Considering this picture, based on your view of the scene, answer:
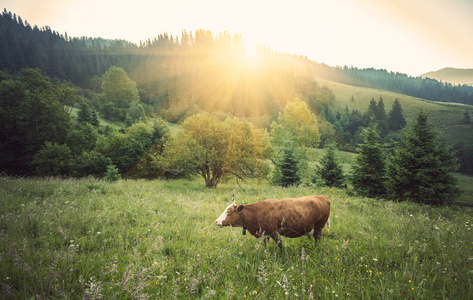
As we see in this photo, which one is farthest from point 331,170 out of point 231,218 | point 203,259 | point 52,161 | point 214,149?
point 52,161

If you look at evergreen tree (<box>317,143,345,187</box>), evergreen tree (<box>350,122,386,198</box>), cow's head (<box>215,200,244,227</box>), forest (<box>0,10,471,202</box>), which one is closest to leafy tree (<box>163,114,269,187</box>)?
forest (<box>0,10,471,202</box>)

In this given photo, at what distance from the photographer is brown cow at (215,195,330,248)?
5.47 metres

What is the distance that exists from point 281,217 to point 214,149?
17186mm

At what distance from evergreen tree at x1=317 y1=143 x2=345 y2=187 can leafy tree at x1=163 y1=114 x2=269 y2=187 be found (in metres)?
7.74

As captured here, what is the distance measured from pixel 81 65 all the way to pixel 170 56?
65.9 m

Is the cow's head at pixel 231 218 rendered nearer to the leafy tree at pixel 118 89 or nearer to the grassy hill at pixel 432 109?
the leafy tree at pixel 118 89

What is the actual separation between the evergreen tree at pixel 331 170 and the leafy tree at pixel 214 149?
7741mm

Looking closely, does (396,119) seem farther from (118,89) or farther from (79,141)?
(118,89)

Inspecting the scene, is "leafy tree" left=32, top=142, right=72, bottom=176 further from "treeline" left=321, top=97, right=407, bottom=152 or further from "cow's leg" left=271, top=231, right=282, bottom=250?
"treeline" left=321, top=97, right=407, bottom=152

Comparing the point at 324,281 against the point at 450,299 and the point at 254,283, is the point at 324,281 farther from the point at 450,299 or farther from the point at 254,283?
the point at 450,299

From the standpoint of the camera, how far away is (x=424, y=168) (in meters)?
16.5

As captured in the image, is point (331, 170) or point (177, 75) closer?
point (331, 170)

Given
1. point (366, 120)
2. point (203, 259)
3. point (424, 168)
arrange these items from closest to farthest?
point (203, 259), point (424, 168), point (366, 120)

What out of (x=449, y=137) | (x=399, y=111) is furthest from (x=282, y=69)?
(x=449, y=137)
